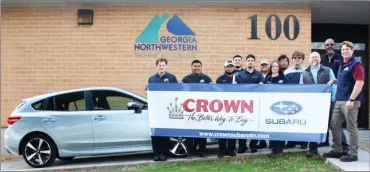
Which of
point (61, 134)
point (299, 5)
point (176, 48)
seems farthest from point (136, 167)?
point (299, 5)

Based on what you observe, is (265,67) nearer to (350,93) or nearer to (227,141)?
(227,141)

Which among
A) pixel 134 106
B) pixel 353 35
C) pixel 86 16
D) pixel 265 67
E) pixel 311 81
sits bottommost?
pixel 134 106

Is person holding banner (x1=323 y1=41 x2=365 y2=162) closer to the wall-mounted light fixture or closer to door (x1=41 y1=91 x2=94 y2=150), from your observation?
door (x1=41 y1=91 x2=94 y2=150)

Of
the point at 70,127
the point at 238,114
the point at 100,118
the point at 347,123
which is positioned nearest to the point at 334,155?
the point at 347,123

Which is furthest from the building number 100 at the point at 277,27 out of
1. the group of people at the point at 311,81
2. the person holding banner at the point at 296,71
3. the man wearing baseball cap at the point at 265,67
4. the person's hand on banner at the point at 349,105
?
the person's hand on banner at the point at 349,105

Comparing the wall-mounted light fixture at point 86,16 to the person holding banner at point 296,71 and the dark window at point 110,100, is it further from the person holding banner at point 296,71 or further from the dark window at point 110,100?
the person holding banner at point 296,71

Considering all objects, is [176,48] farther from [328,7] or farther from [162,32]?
[328,7]

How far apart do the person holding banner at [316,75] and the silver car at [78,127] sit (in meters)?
2.42

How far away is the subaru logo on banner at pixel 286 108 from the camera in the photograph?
7766mm

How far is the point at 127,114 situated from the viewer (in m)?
8.59

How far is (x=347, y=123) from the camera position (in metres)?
7.13

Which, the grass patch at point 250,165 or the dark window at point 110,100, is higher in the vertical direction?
the dark window at point 110,100

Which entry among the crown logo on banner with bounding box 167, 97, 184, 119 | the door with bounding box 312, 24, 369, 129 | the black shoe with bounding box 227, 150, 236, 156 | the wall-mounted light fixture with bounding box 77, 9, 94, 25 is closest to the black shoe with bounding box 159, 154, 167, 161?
the crown logo on banner with bounding box 167, 97, 184, 119

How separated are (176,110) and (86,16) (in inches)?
156
